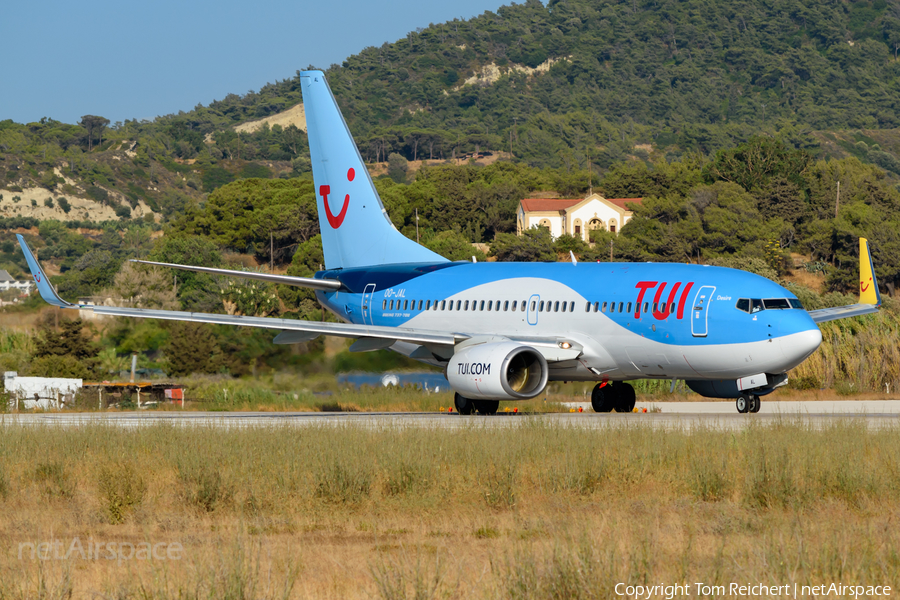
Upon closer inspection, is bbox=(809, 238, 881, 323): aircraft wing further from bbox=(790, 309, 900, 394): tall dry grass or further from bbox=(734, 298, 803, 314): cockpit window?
bbox=(790, 309, 900, 394): tall dry grass

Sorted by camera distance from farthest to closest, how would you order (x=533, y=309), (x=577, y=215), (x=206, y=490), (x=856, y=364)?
1. (x=577, y=215)
2. (x=856, y=364)
3. (x=533, y=309)
4. (x=206, y=490)

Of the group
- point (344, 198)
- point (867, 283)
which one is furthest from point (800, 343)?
point (344, 198)

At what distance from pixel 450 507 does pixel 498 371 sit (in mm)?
11847

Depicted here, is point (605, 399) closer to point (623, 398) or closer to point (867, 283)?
point (623, 398)

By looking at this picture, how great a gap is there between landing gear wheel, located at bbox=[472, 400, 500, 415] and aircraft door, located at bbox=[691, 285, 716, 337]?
565 centimetres

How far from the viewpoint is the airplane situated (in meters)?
23.6

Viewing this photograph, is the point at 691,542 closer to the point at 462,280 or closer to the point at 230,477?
the point at 230,477

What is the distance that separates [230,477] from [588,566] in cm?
651

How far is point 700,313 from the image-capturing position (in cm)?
2377

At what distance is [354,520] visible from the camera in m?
12.0

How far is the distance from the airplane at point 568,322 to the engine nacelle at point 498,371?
1.3 inches

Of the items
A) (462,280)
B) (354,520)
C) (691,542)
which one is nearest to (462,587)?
(691,542)

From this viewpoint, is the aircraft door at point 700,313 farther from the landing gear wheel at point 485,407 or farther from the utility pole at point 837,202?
the utility pole at point 837,202

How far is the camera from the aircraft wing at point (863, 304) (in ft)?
89.3
